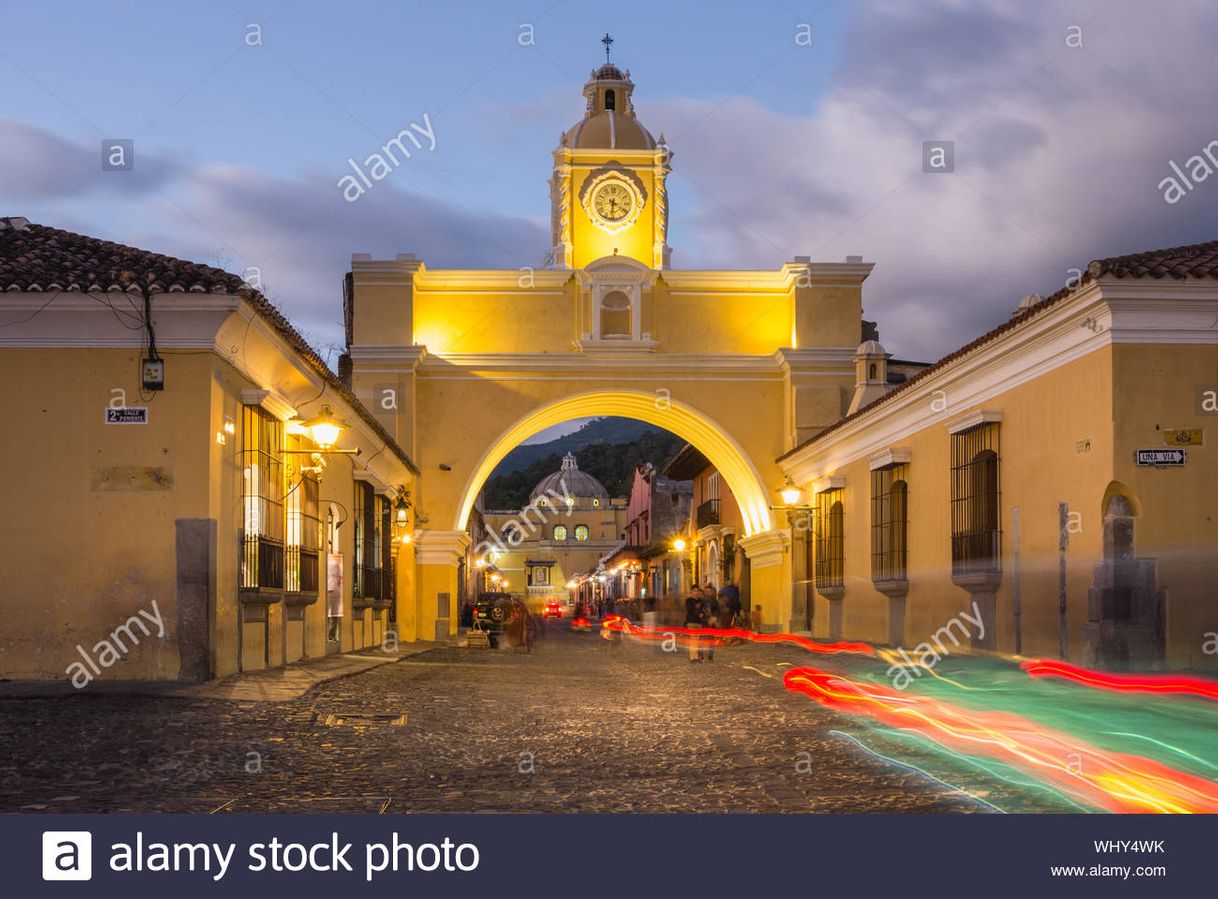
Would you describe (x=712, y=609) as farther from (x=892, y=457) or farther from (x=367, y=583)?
(x=367, y=583)

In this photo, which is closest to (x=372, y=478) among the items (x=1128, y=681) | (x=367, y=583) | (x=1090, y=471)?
(x=367, y=583)

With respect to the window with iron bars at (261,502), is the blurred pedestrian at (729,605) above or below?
below

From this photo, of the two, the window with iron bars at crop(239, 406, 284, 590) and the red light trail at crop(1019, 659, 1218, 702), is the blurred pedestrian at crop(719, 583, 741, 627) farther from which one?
the red light trail at crop(1019, 659, 1218, 702)

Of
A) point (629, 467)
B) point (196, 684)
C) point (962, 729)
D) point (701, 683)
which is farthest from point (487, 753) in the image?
point (629, 467)

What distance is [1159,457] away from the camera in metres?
13.8

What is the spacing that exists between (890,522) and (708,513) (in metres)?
24.3

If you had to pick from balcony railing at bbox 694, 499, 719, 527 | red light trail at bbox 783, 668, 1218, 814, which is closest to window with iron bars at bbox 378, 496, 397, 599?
red light trail at bbox 783, 668, 1218, 814

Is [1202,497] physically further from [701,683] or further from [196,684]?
[196,684]

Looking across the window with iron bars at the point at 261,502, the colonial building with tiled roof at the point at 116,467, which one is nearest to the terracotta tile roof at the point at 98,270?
the colonial building with tiled roof at the point at 116,467

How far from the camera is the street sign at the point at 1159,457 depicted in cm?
1375

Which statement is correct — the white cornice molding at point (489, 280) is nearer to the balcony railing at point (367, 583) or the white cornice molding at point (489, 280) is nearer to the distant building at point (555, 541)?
the balcony railing at point (367, 583)

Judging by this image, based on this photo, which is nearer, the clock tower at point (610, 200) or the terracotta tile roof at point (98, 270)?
the terracotta tile roof at point (98, 270)

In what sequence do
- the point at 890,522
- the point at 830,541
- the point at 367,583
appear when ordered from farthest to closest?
the point at 830,541 < the point at 367,583 < the point at 890,522

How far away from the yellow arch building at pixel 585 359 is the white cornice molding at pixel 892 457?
8921 mm
